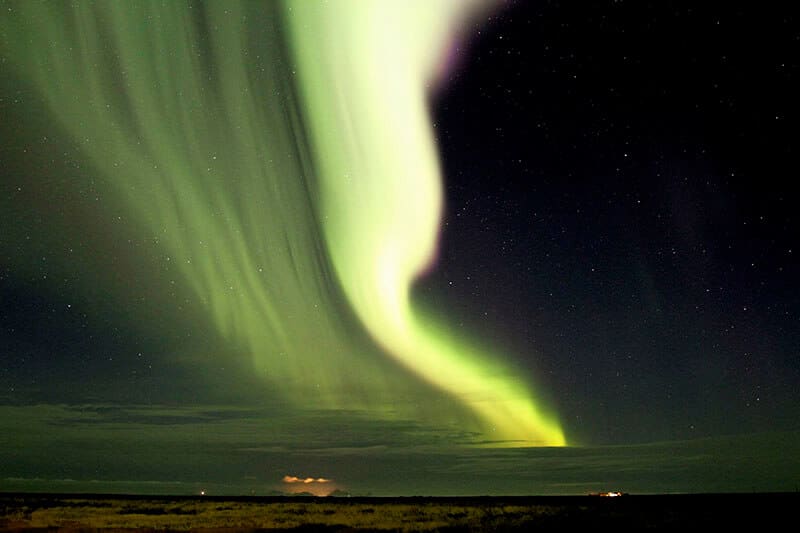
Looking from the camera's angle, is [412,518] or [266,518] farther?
[266,518]

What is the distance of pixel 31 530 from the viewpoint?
1345 inches

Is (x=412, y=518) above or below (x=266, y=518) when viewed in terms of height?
above

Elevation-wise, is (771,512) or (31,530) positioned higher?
(771,512)

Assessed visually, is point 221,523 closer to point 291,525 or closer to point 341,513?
point 291,525

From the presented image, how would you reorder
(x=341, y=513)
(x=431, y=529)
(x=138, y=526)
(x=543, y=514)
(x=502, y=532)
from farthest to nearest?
(x=341, y=513), (x=543, y=514), (x=138, y=526), (x=431, y=529), (x=502, y=532)

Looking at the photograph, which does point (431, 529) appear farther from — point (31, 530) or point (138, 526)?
point (31, 530)

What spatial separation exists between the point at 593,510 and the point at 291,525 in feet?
64.5

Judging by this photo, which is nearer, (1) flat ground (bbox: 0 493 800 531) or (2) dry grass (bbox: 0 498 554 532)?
(1) flat ground (bbox: 0 493 800 531)

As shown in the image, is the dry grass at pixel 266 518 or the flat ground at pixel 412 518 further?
the dry grass at pixel 266 518

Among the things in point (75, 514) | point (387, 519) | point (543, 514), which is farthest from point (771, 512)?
point (75, 514)

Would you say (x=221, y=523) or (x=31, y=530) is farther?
(x=221, y=523)

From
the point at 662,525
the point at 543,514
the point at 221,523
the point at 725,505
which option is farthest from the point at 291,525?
the point at 725,505

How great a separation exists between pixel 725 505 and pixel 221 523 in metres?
34.6

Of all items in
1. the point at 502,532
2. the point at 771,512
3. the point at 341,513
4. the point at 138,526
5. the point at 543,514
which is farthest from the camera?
the point at 341,513
